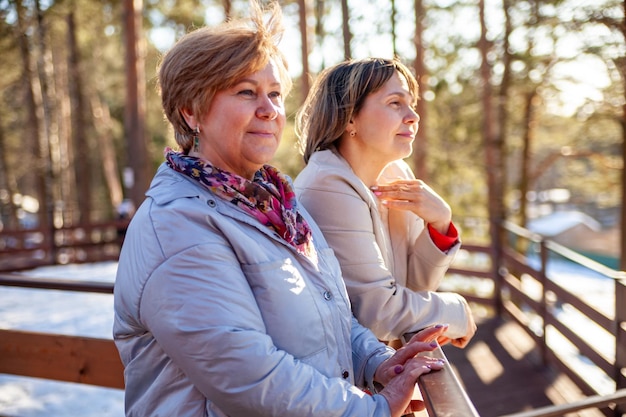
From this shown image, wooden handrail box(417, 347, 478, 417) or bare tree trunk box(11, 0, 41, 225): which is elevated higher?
bare tree trunk box(11, 0, 41, 225)

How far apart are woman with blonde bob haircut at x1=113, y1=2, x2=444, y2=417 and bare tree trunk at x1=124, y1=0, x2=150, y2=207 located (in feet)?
28.6

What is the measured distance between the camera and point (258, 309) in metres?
1.20

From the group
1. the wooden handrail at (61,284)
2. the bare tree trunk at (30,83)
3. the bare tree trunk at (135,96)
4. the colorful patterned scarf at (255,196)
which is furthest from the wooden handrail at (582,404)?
the bare tree trunk at (30,83)

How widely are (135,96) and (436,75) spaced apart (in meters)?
8.14

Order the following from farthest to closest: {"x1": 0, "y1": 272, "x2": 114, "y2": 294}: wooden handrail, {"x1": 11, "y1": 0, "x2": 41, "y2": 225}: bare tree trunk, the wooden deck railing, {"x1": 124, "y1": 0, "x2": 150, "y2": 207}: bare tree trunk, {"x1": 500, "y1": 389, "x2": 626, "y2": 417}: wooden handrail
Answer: {"x1": 11, "y1": 0, "x2": 41, "y2": 225}: bare tree trunk < {"x1": 124, "y1": 0, "x2": 150, "y2": 207}: bare tree trunk < {"x1": 0, "y1": 272, "x2": 114, "y2": 294}: wooden handrail < {"x1": 500, "y1": 389, "x2": 626, "y2": 417}: wooden handrail < the wooden deck railing

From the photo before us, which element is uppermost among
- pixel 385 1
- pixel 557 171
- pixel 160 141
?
pixel 385 1

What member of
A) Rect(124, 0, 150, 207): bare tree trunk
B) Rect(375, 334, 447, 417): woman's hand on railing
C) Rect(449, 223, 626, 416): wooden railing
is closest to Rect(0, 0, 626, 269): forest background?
Rect(124, 0, 150, 207): bare tree trunk

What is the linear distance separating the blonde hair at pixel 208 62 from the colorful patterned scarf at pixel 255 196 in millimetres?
137

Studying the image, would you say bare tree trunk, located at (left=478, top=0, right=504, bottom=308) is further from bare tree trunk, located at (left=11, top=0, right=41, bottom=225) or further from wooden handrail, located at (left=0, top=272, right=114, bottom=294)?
bare tree trunk, located at (left=11, top=0, right=41, bottom=225)

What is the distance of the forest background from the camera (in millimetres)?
10070

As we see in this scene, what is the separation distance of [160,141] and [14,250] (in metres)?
14.2

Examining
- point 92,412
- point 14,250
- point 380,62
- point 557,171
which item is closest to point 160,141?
point 14,250

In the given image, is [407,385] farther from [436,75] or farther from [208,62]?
[436,75]

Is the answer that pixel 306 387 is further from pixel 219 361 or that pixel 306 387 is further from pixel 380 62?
pixel 380 62
